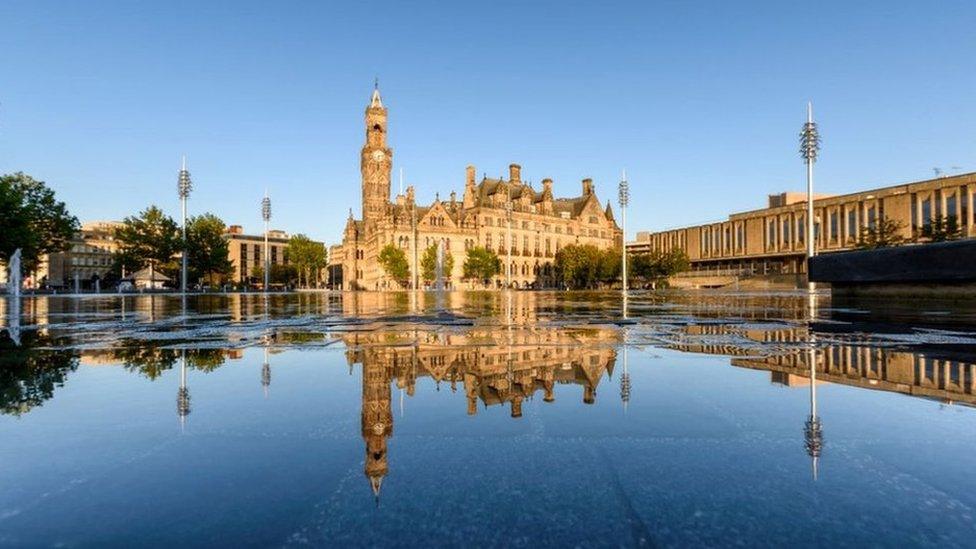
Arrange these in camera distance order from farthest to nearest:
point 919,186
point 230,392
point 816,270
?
point 919,186 < point 816,270 < point 230,392

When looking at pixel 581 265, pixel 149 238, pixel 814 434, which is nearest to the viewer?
pixel 814 434

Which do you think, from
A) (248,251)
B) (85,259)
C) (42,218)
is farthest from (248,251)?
(42,218)

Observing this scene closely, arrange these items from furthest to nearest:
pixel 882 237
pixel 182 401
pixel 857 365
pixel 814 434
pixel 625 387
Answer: pixel 882 237, pixel 857 365, pixel 625 387, pixel 182 401, pixel 814 434

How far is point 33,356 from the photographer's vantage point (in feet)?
21.6

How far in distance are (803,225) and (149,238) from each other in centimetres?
9154

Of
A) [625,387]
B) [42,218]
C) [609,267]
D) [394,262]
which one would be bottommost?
[625,387]

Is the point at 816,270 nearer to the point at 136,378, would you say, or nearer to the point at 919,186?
the point at 136,378

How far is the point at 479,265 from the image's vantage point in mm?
89438

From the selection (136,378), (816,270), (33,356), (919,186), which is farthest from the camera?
(919,186)

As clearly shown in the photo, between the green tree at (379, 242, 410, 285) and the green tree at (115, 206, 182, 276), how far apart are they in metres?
27.6

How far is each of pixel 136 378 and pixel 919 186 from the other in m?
85.3

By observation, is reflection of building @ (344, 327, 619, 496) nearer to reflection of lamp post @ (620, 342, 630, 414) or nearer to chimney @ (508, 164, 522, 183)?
reflection of lamp post @ (620, 342, 630, 414)

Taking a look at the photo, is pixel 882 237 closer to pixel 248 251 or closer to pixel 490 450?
pixel 490 450

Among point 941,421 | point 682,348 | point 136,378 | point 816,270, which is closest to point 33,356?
point 136,378
